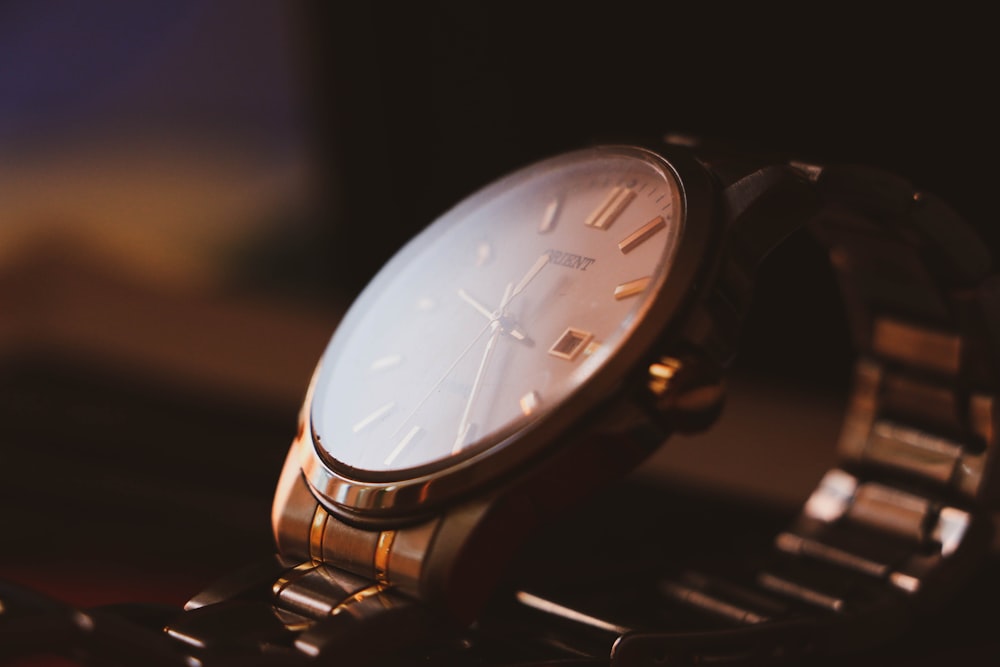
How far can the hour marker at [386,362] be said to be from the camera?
0.72 m

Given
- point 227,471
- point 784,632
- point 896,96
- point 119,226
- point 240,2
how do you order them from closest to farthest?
point 784,632 → point 896,96 → point 227,471 → point 240,2 → point 119,226

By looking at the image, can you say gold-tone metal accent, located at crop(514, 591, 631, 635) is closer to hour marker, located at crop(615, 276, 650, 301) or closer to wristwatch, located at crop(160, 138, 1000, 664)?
wristwatch, located at crop(160, 138, 1000, 664)

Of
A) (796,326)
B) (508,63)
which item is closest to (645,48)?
(508,63)

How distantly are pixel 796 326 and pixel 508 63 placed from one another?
518 mm

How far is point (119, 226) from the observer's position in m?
2.09

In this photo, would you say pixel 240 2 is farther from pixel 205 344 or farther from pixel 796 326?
pixel 796 326

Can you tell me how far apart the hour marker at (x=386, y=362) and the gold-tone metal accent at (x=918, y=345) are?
44 cm

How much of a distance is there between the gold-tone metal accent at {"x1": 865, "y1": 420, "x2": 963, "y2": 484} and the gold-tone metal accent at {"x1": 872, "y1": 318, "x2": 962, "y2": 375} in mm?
63

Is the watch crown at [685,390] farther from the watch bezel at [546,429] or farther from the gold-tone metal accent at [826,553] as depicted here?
the gold-tone metal accent at [826,553]

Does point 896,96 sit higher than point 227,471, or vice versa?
point 896,96

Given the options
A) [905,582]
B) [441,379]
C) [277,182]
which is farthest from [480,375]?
[277,182]

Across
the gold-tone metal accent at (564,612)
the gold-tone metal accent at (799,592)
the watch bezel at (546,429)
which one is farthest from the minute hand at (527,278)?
the gold-tone metal accent at (799,592)

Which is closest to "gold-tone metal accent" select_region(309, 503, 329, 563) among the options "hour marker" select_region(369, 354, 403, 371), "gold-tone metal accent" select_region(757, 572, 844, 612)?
"hour marker" select_region(369, 354, 403, 371)

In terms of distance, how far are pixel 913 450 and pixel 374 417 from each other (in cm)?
49
